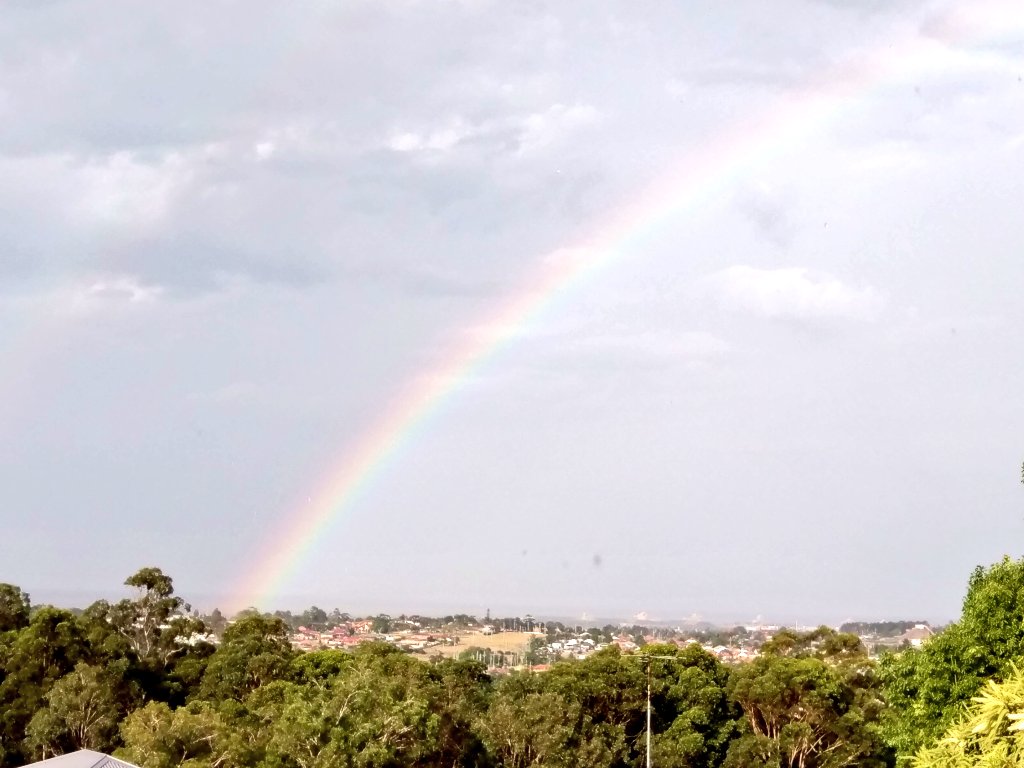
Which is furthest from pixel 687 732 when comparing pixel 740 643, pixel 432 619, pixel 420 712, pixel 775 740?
pixel 432 619

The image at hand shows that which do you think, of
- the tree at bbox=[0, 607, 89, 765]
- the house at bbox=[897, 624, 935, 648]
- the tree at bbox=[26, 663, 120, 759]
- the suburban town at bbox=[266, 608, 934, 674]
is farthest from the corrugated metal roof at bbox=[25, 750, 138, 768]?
the suburban town at bbox=[266, 608, 934, 674]

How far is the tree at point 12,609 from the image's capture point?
4059 cm

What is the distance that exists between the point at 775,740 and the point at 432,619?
392 ft

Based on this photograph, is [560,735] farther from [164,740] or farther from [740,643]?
[740,643]

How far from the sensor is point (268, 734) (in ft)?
88.5

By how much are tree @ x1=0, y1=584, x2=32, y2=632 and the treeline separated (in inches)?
2.0

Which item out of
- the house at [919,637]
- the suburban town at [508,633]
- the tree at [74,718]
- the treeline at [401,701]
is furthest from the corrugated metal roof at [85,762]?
the suburban town at [508,633]

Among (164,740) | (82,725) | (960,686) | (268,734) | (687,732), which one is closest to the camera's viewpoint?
(960,686)

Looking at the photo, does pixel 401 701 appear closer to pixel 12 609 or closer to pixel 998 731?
pixel 998 731

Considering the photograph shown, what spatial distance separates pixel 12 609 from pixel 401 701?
69.4 ft

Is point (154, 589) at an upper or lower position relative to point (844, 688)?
upper

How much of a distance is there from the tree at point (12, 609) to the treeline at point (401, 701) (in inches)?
2.0

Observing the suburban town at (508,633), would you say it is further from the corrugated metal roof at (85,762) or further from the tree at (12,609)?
the corrugated metal roof at (85,762)

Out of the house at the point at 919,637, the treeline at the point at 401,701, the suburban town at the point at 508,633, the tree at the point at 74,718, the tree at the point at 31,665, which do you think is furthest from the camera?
the suburban town at the point at 508,633
